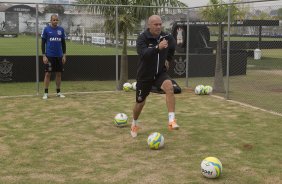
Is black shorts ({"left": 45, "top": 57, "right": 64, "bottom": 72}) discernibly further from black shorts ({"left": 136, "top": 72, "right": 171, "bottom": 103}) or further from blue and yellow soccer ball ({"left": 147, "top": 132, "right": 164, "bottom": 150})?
blue and yellow soccer ball ({"left": 147, "top": 132, "right": 164, "bottom": 150})

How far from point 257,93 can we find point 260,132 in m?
5.41

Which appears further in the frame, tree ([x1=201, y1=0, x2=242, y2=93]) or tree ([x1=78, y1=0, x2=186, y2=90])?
tree ([x1=78, y1=0, x2=186, y2=90])

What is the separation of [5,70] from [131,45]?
433 centimetres

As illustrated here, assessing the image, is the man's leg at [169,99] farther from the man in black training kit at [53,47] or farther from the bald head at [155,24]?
the man in black training kit at [53,47]

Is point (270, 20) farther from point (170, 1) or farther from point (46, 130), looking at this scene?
point (46, 130)

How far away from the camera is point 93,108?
971 centimetres

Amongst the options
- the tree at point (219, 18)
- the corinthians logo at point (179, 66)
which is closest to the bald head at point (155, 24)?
the tree at point (219, 18)

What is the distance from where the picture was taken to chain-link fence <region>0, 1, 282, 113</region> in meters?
12.1

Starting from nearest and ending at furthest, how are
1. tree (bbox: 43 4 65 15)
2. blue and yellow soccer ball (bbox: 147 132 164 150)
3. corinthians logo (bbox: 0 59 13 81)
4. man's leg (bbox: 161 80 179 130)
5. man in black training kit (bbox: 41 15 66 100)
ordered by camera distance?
blue and yellow soccer ball (bbox: 147 132 164 150) → man's leg (bbox: 161 80 179 130) → man in black training kit (bbox: 41 15 66 100) → tree (bbox: 43 4 65 15) → corinthians logo (bbox: 0 59 13 81)

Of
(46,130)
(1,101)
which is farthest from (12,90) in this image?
(46,130)

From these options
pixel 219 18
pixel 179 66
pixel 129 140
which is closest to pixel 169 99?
pixel 129 140

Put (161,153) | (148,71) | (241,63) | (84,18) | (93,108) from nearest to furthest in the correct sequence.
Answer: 1. (161,153)
2. (148,71)
3. (93,108)
4. (84,18)
5. (241,63)

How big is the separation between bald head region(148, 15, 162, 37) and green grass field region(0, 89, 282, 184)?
69.6 inches

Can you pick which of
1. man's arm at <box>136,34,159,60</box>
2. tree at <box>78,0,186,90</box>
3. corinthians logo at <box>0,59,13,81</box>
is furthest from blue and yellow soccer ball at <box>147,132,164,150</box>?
corinthians logo at <box>0,59,13,81</box>
